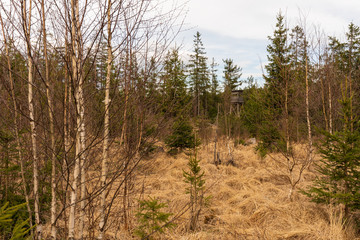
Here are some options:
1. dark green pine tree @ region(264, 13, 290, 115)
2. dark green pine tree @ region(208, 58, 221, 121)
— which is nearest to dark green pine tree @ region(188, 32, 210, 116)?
dark green pine tree @ region(208, 58, 221, 121)

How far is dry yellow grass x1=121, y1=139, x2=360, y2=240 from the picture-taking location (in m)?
4.05

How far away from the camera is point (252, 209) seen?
543 cm

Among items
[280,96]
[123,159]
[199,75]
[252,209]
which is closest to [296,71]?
[280,96]

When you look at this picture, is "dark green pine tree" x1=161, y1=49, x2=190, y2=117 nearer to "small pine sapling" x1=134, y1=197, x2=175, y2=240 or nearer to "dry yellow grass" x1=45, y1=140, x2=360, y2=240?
"dry yellow grass" x1=45, y1=140, x2=360, y2=240

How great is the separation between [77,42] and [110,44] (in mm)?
663

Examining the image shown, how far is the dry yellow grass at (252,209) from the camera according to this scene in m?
4.05

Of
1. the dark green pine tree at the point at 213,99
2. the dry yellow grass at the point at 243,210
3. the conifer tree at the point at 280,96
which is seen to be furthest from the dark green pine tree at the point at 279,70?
the dark green pine tree at the point at 213,99

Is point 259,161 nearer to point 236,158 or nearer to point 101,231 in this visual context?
point 236,158

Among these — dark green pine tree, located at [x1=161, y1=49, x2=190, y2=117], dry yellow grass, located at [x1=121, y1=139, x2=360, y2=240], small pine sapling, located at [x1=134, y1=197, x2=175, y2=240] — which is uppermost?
dark green pine tree, located at [x1=161, y1=49, x2=190, y2=117]

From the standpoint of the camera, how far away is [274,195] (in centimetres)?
616

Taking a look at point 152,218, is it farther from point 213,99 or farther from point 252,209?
point 213,99

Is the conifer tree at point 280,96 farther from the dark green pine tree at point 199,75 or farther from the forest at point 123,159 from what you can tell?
the dark green pine tree at point 199,75

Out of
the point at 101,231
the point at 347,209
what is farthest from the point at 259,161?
the point at 101,231

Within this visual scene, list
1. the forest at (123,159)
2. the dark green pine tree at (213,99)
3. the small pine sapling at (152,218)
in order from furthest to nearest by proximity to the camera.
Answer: the dark green pine tree at (213,99) < the small pine sapling at (152,218) < the forest at (123,159)
